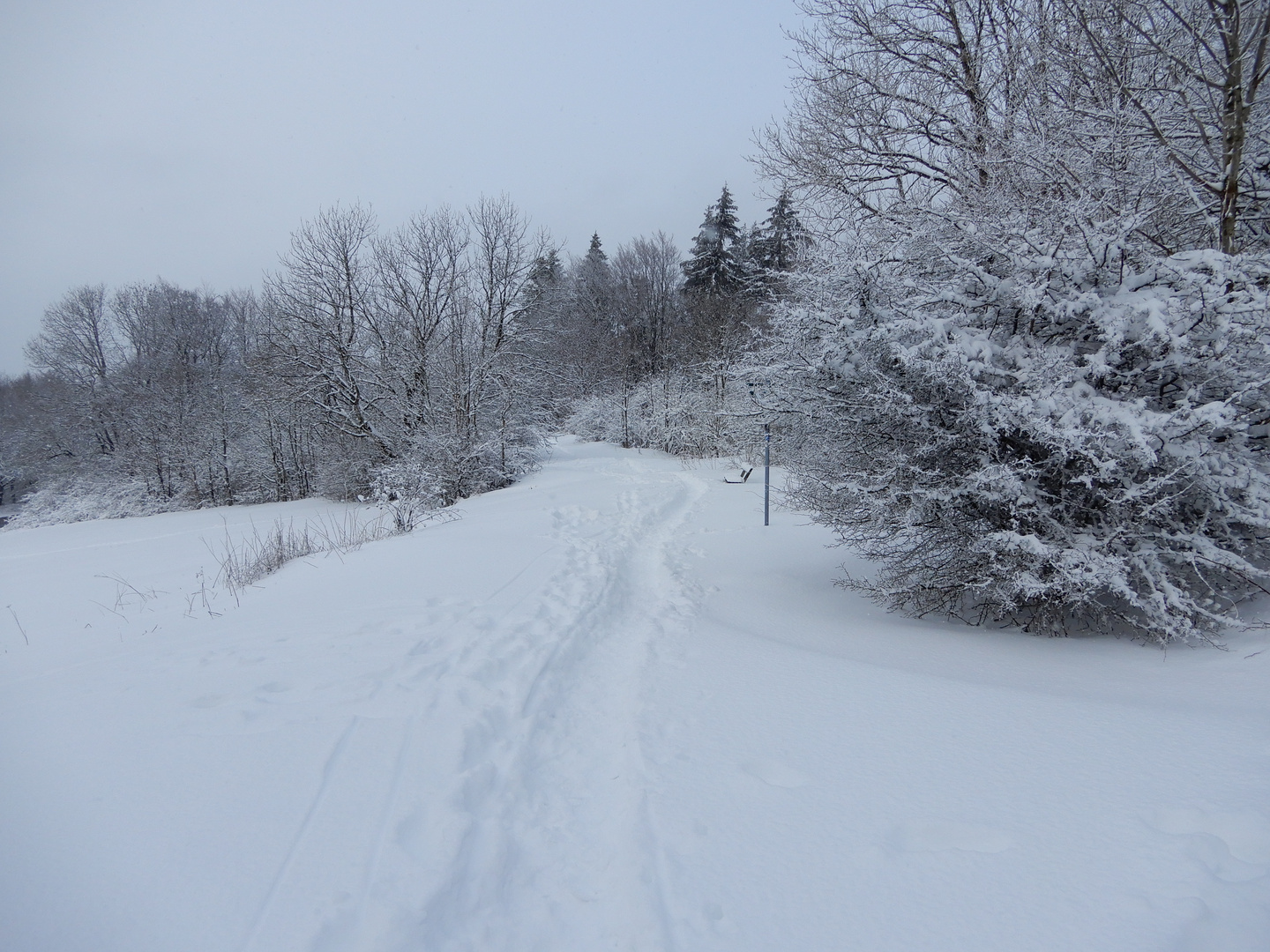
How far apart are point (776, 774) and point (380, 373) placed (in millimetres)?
18405

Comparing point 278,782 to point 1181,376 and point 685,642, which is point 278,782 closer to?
point 685,642

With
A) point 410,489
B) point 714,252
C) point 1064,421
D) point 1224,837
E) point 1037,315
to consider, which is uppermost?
point 714,252

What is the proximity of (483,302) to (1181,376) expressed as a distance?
17.8 meters

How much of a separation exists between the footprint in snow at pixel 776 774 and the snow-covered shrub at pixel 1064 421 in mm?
2400

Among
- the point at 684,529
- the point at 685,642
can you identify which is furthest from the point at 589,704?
the point at 684,529

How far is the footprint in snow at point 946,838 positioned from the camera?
6.23 ft

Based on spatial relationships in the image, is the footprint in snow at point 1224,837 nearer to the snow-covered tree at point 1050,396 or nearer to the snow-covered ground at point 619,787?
the snow-covered ground at point 619,787

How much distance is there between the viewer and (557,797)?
8.00 ft

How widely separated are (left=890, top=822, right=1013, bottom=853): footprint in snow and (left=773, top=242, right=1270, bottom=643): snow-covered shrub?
231 cm

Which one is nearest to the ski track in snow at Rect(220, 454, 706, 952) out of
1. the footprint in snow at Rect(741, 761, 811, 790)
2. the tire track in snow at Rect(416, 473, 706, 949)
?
the tire track in snow at Rect(416, 473, 706, 949)

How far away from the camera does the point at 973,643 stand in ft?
13.3

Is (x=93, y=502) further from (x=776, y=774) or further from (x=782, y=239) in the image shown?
(x=776, y=774)

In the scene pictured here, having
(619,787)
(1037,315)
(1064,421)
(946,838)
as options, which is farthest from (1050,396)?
(619,787)

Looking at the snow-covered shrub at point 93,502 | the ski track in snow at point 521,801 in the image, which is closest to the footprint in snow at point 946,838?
the ski track in snow at point 521,801
